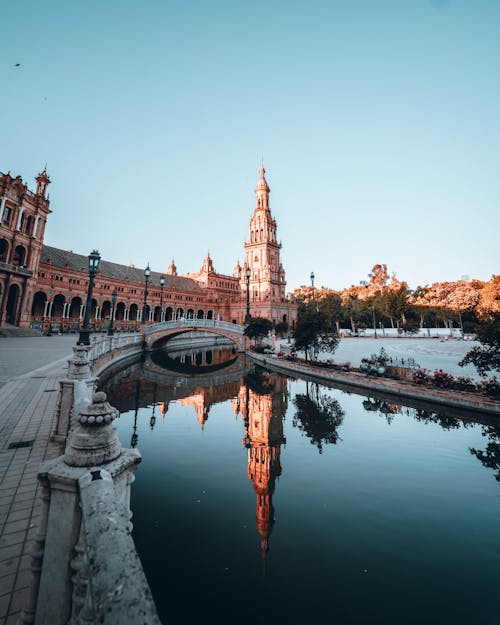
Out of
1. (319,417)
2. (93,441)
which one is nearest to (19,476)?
(93,441)

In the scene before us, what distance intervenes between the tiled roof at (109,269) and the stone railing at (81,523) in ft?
184

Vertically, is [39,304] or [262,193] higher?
[262,193]

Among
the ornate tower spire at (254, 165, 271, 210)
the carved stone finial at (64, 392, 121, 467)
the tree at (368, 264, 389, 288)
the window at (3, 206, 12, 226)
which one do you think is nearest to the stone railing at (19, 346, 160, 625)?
the carved stone finial at (64, 392, 121, 467)

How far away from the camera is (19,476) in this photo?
17.6 ft

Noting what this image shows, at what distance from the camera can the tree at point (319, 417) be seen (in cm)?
1123

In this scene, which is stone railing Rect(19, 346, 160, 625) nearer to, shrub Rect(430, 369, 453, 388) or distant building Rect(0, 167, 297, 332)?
shrub Rect(430, 369, 453, 388)

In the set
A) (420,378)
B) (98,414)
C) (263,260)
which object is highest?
(263,260)

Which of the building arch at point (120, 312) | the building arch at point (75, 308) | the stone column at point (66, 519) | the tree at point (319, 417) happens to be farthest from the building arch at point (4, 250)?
the stone column at point (66, 519)

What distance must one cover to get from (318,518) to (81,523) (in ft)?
18.4

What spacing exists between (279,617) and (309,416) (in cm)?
980

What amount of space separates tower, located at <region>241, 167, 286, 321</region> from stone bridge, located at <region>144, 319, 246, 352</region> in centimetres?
2731

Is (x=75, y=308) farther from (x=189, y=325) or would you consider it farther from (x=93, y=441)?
(x=93, y=441)

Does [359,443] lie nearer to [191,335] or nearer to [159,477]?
[159,477]

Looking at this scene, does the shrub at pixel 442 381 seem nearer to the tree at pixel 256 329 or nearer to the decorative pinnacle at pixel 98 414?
the decorative pinnacle at pixel 98 414
